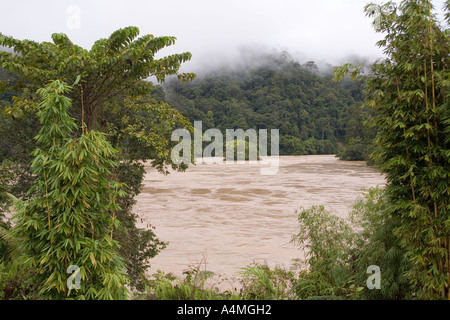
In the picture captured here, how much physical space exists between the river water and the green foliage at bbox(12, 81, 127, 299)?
161 cm

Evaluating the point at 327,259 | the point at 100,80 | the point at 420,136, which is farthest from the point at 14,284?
the point at 420,136

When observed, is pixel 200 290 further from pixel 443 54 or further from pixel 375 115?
pixel 443 54

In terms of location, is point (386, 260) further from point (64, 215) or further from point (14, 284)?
point (14, 284)

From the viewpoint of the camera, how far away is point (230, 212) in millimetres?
14344

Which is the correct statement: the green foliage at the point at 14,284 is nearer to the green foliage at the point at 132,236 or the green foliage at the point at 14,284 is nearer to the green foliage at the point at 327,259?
the green foliage at the point at 132,236

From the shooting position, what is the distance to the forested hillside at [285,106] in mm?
52312

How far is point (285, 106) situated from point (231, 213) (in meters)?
50.8

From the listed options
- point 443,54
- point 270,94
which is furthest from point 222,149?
point 443,54

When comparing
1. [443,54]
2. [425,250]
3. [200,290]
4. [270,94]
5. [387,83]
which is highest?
[270,94]

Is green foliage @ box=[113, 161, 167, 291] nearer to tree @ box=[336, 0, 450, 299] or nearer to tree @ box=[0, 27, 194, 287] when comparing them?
tree @ box=[0, 27, 194, 287]

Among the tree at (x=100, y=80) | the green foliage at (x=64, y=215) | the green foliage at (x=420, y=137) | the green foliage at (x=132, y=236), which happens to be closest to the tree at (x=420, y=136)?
the green foliage at (x=420, y=137)

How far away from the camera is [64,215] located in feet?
7.96

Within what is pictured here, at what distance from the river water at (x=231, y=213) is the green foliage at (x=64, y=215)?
5.28 feet
